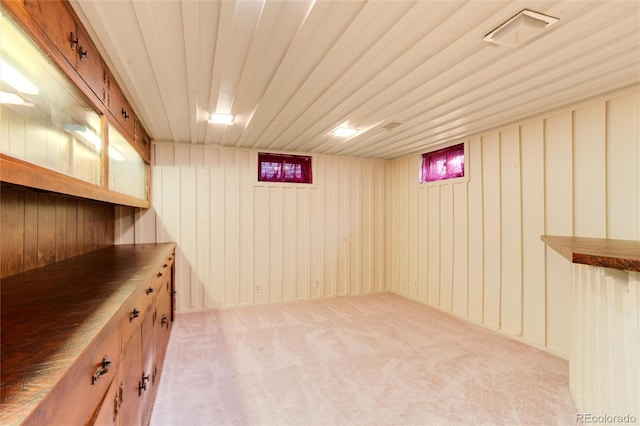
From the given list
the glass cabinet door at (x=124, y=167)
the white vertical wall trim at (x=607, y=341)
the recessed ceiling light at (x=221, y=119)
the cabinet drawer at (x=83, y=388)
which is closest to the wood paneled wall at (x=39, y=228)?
the glass cabinet door at (x=124, y=167)

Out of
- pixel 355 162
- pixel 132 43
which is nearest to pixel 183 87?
pixel 132 43

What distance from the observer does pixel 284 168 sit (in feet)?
15.6

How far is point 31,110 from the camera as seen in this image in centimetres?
115

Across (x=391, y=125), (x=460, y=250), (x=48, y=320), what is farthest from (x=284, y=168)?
(x=48, y=320)

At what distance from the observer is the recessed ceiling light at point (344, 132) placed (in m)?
3.53

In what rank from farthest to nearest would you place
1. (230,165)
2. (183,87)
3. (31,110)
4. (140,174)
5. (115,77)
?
1. (230,165)
2. (140,174)
3. (183,87)
4. (115,77)
5. (31,110)

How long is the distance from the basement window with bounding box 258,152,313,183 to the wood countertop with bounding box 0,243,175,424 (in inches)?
113

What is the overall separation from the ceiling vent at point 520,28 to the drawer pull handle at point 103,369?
2360 millimetres

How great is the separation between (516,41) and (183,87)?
233 centimetres

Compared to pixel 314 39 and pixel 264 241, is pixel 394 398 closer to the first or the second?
pixel 314 39

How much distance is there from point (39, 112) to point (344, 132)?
2951 mm

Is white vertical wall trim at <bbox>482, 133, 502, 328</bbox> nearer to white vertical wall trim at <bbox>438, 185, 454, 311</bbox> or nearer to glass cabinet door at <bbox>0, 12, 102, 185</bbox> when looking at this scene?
white vertical wall trim at <bbox>438, 185, 454, 311</bbox>

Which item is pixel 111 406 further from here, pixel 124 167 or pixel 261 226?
pixel 261 226

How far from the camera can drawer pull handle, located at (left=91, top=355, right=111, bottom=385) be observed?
0.95 metres
